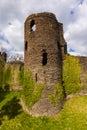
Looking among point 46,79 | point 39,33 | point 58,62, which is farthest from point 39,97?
point 39,33

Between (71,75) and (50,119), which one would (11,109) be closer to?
(50,119)

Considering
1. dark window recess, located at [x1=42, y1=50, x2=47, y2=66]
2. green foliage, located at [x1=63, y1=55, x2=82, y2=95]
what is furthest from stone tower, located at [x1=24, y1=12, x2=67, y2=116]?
green foliage, located at [x1=63, y1=55, x2=82, y2=95]

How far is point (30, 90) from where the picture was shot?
30.3 meters

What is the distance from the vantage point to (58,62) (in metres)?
31.2

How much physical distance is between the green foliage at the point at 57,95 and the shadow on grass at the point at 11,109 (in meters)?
3.23

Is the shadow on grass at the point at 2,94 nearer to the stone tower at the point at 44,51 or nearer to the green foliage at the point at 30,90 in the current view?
the green foliage at the point at 30,90

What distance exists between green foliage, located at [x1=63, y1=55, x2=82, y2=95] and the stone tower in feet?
2.07

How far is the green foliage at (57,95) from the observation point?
1161 inches

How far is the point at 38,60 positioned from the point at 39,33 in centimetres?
262

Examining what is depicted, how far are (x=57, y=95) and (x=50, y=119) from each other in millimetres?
2412

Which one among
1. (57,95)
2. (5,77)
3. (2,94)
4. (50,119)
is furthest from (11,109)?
(5,77)

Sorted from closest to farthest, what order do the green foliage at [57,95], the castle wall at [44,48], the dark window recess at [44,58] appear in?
the green foliage at [57,95] → the castle wall at [44,48] → the dark window recess at [44,58]

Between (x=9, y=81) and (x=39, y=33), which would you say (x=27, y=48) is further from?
(x=9, y=81)

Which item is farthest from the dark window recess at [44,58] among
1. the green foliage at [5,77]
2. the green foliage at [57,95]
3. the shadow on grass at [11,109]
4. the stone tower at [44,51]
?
the green foliage at [5,77]
